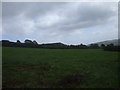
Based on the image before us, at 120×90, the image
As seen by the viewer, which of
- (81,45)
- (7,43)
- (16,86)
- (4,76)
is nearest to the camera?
(16,86)

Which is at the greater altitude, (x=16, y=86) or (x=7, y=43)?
(x=7, y=43)

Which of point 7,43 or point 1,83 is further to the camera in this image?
point 7,43

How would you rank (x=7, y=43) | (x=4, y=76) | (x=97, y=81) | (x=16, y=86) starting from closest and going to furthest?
1. (x=16, y=86)
2. (x=97, y=81)
3. (x=4, y=76)
4. (x=7, y=43)

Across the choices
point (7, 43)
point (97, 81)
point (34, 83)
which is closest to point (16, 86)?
point (34, 83)

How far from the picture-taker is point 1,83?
329 inches

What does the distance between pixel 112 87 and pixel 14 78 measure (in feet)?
17.2

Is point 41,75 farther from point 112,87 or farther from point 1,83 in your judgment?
point 112,87

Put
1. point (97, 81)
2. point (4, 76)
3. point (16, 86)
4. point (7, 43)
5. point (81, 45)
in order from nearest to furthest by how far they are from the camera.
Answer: point (16, 86)
point (97, 81)
point (4, 76)
point (7, 43)
point (81, 45)

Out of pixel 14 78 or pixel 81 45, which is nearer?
pixel 14 78

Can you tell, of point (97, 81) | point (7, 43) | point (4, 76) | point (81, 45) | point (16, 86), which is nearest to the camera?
point (16, 86)

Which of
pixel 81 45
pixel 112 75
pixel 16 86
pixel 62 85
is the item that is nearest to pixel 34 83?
pixel 16 86

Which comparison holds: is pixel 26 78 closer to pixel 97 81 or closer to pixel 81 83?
pixel 81 83

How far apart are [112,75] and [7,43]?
31.9 metres

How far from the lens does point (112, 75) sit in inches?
401
